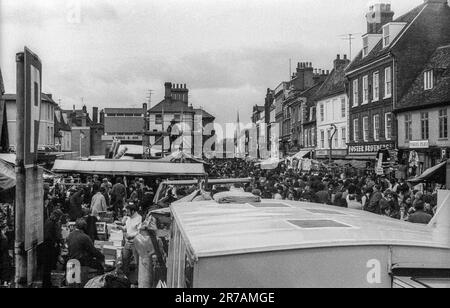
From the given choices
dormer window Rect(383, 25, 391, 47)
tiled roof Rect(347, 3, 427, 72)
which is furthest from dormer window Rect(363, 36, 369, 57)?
dormer window Rect(383, 25, 391, 47)

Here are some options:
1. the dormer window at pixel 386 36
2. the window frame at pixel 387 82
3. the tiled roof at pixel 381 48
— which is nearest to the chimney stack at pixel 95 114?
the tiled roof at pixel 381 48

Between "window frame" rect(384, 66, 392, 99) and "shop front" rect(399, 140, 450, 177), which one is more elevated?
"window frame" rect(384, 66, 392, 99)

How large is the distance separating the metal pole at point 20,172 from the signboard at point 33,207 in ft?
0.09

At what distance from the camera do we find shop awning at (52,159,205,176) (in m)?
17.1

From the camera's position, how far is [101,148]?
61.2 meters

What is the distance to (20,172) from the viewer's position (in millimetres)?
3408

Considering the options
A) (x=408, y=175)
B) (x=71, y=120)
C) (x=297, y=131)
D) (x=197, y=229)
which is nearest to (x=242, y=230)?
(x=197, y=229)

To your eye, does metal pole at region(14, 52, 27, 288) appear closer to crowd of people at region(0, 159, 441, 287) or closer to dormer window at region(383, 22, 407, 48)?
crowd of people at region(0, 159, 441, 287)

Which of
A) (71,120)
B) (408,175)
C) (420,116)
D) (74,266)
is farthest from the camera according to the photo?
(71,120)

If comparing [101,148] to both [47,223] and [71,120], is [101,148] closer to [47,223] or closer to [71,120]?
[71,120]

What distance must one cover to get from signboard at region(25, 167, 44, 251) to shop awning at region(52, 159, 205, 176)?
42.8 feet

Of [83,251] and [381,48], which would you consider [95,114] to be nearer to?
[381,48]

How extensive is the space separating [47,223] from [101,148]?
53551mm

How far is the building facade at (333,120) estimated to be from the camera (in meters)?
31.8
